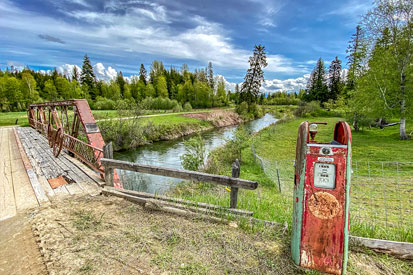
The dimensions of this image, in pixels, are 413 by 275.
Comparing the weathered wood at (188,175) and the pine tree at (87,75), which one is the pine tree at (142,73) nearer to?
the pine tree at (87,75)

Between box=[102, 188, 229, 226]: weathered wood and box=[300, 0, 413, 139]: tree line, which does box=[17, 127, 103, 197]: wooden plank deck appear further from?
box=[300, 0, 413, 139]: tree line

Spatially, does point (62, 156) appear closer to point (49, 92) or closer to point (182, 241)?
point (182, 241)

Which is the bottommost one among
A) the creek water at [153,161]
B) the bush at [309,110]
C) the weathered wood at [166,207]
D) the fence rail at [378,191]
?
the creek water at [153,161]

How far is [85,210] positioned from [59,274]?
1.69m

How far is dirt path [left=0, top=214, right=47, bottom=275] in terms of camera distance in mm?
2539

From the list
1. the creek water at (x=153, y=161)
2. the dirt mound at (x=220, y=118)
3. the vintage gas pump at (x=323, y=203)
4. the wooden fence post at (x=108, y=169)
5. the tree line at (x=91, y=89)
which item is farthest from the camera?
the tree line at (x=91, y=89)

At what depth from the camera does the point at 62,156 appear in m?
8.28

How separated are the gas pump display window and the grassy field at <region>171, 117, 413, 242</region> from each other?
1.28m

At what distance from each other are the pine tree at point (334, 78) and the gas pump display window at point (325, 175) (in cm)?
5859

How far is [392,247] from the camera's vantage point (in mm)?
2527

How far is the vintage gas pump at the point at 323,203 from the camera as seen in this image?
7.20ft

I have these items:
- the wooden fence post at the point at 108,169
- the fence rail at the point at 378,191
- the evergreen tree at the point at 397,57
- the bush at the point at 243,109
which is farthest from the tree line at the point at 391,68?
the bush at the point at 243,109

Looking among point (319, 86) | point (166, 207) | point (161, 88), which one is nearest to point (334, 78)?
point (319, 86)

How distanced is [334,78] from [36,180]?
2463 inches
